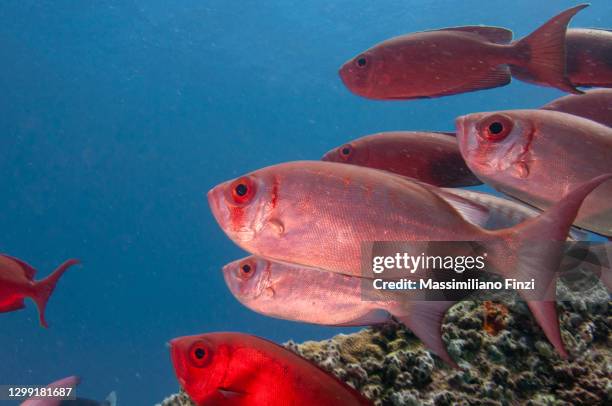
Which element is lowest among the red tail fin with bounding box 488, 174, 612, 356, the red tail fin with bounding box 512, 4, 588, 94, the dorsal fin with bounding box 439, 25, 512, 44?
the red tail fin with bounding box 488, 174, 612, 356

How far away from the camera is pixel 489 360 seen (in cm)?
302

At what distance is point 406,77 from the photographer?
303 cm

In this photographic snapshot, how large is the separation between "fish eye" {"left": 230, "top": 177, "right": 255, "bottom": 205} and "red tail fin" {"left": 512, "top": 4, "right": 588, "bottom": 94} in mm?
1904

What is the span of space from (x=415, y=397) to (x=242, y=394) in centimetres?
134

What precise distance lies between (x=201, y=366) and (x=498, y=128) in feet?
5.75

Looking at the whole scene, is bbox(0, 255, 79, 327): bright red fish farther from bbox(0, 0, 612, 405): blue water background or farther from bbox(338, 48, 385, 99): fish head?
bbox(0, 0, 612, 405): blue water background

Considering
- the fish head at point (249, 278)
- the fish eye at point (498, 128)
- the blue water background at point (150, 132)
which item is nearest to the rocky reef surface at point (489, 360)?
the fish head at point (249, 278)

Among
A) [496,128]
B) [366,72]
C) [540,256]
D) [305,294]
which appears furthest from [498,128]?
[366,72]

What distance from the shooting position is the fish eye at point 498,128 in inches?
78.1

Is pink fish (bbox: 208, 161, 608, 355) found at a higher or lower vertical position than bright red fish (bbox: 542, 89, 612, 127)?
lower

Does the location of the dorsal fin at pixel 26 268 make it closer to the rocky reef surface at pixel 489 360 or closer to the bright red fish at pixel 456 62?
the rocky reef surface at pixel 489 360

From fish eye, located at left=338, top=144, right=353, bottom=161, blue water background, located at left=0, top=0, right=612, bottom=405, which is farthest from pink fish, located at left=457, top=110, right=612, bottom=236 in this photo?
blue water background, located at left=0, top=0, right=612, bottom=405

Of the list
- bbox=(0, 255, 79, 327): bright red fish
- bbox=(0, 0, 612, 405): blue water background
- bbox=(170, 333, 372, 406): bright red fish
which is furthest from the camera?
bbox=(0, 0, 612, 405): blue water background

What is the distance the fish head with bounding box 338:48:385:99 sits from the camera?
3.13 meters
